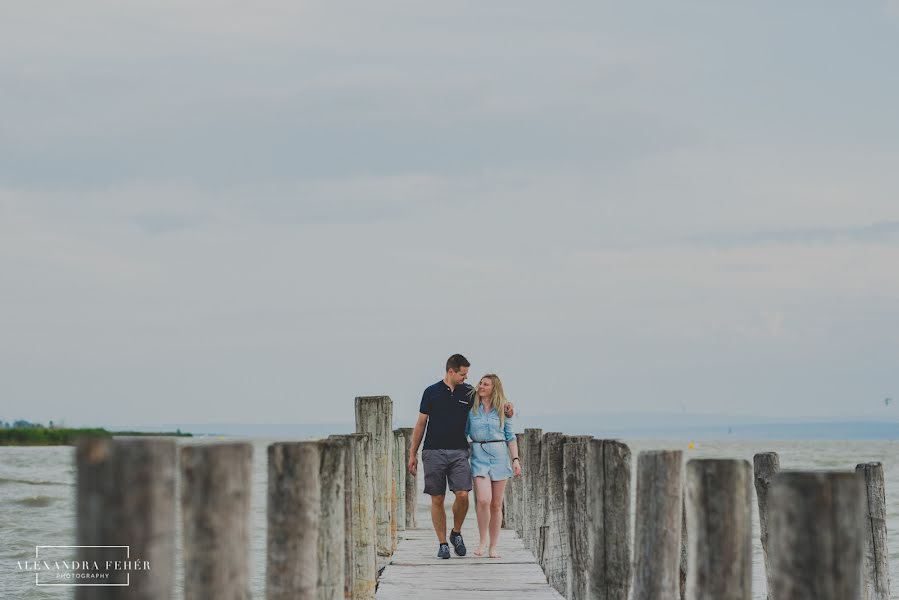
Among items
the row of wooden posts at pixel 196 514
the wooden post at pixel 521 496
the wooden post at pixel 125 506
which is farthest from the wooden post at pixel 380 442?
the wooden post at pixel 125 506

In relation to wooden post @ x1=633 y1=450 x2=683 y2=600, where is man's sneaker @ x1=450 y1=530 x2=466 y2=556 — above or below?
below

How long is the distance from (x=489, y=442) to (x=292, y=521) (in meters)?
6.89

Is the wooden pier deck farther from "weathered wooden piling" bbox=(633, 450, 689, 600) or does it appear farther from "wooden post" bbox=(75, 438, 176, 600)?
"wooden post" bbox=(75, 438, 176, 600)

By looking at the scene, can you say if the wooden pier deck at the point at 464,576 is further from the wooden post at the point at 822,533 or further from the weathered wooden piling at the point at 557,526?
the wooden post at the point at 822,533

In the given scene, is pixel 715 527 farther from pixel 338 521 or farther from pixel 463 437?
pixel 463 437

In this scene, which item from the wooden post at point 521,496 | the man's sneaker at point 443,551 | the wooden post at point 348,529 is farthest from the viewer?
the wooden post at point 521,496

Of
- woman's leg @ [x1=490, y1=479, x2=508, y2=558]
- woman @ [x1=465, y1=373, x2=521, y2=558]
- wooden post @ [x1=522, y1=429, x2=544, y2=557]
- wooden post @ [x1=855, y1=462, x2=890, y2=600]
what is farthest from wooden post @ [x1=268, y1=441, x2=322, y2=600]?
wooden post @ [x1=522, y1=429, x2=544, y2=557]

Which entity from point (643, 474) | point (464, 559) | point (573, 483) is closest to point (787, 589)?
point (643, 474)

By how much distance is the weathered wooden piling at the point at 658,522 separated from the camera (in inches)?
194

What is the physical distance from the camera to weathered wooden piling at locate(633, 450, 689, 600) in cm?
493

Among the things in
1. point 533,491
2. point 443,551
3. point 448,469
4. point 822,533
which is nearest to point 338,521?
point 822,533

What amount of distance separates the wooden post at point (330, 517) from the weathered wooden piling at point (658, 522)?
1449 millimetres

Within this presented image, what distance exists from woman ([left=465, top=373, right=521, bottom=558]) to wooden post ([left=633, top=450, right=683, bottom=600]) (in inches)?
224

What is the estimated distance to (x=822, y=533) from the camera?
3.48 meters
